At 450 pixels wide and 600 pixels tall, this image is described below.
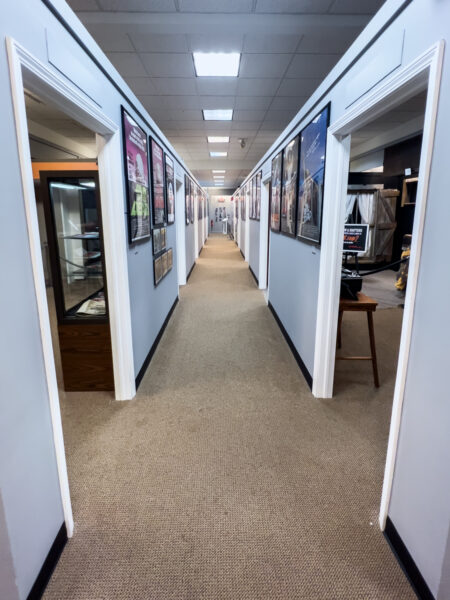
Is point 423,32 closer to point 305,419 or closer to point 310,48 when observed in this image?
point 305,419

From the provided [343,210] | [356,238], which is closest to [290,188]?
[356,238]

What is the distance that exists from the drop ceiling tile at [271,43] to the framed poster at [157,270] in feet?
8.07

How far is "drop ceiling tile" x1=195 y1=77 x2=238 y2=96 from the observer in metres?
4.48

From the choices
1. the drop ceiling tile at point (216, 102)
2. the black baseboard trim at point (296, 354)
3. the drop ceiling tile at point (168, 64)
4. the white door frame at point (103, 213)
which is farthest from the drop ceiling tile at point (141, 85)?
the black baseboard trim at point (296, 354)

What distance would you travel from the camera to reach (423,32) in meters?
1.25

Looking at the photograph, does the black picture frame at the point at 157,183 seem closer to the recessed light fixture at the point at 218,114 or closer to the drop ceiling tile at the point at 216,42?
the drop ceiling tile at the point at 216,42

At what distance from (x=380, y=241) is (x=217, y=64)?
20.8 feet

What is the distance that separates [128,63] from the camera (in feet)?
13.2

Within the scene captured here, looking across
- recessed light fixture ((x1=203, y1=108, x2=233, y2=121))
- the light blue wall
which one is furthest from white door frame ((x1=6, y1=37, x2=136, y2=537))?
the light blue wall

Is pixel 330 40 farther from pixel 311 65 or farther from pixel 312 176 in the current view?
pixel 312 176

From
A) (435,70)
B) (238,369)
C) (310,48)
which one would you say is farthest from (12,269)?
(310,48)

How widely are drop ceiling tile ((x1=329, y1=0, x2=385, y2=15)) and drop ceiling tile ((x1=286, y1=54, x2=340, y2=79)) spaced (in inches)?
29.0

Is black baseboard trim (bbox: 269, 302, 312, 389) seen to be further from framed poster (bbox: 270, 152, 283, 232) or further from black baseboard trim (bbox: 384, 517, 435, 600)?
black baseboard trim (bbox: 384, 517, 435, 600)

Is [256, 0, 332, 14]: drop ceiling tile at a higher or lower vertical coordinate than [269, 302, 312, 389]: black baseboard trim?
higher
